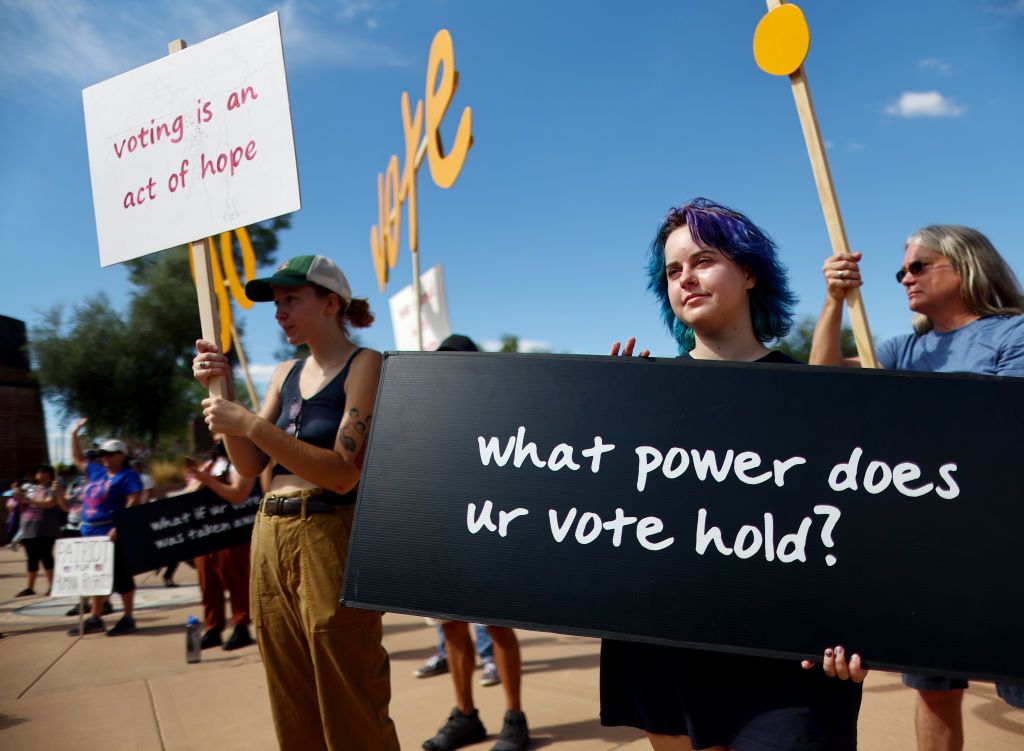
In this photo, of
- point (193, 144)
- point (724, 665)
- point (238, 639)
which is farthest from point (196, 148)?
point (238, 639)

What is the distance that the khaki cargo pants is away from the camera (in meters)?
2.07

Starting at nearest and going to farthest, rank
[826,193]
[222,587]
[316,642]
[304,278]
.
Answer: [826,193] < [316,642] < [304,278] < [222,587]

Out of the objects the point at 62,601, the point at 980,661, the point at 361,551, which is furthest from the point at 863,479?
the point at 62,601

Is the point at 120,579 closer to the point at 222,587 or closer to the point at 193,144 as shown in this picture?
the point at 222,587

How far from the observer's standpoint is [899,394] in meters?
1.27

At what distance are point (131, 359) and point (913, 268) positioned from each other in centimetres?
2623

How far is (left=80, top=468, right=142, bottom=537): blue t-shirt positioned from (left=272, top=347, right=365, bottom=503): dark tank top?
496 centimetres

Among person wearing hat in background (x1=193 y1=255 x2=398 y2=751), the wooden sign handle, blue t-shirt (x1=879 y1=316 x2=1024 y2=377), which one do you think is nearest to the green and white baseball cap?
person wearing hat in background (x1=193 y1=255 x2=398 y2=751)

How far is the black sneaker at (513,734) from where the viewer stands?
9.95ft

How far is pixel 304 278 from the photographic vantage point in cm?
229

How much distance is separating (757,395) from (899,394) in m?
0.25

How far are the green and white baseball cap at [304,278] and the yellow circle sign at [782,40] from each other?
151 cm

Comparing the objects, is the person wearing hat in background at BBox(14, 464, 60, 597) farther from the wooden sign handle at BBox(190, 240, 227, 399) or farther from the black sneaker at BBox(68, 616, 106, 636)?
the wooden sign handle at BBox(190, 240, 227, 399)

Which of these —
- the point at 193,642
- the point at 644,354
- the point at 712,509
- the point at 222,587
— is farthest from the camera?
the point at 222,587
